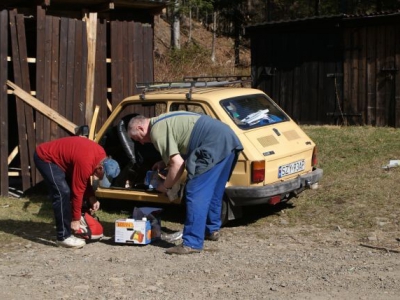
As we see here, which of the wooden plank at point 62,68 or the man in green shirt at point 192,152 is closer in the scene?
the man in green shirt at point 192,152

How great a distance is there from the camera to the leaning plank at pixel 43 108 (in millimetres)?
10766

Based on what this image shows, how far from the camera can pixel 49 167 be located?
7.57 m

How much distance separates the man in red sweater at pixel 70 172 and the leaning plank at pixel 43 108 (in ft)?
10.4

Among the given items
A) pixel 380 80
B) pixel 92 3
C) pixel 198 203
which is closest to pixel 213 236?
pixel 198 203

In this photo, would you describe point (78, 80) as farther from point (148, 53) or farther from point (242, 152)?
point (242, 152)

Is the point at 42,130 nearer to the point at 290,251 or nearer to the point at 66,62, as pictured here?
the point at 66,62

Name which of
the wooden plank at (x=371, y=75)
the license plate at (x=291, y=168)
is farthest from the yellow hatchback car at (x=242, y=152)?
the wooden plank at (x=371, y=75)

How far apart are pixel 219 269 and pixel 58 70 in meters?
5.76

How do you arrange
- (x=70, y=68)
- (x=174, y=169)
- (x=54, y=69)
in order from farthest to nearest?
(x=70, y=68), (x=54, y=69), (x=174, y=169)

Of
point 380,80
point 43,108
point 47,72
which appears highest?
point 47,72

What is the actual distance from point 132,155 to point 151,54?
3703mm

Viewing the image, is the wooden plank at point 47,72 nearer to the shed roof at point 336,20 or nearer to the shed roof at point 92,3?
the shed roof at point 92,3

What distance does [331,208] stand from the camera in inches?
378

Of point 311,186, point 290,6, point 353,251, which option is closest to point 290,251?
point 353,251
